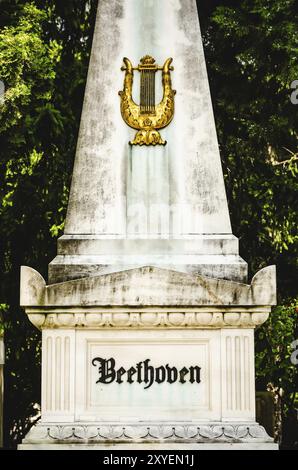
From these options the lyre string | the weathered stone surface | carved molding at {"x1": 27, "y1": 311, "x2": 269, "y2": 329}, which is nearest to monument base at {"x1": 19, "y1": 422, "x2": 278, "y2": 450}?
carved molding at {"x1": 27, "y1": 311, "x2": 269, "y2": 329}

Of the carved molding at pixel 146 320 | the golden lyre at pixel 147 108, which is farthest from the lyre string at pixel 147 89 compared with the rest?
the carved molding at pixel 146 320

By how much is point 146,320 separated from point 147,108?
6.36ft

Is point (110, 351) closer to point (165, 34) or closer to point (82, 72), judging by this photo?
point (165, 34)

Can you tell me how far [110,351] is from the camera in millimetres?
8609

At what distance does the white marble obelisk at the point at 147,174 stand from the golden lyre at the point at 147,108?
0.06 metres

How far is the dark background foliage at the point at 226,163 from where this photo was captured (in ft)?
49.0

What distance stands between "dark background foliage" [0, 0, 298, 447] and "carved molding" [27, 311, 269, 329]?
6397 mm

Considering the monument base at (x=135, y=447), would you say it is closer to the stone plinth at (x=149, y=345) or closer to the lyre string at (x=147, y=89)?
the stone plinth at (x=149, y=345)

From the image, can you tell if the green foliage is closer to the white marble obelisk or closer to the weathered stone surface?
the white marble obelisk

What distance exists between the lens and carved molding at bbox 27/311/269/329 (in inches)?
336

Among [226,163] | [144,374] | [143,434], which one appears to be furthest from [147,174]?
[226,163]

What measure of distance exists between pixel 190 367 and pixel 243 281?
2.81ft

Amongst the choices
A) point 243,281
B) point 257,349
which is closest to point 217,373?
point 243,281

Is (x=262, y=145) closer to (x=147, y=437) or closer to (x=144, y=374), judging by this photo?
(x=144, y=374)
